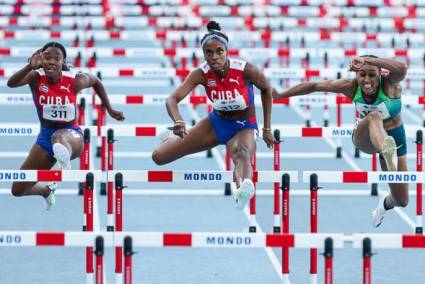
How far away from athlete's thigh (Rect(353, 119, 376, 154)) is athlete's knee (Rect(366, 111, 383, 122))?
4cm

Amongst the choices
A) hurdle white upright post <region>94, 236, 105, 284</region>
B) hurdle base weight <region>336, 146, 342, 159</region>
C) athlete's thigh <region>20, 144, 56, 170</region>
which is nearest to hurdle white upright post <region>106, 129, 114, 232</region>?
athlete's thigh <region>20, 144, 56, 170</region>

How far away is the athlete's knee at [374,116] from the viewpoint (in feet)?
33.1

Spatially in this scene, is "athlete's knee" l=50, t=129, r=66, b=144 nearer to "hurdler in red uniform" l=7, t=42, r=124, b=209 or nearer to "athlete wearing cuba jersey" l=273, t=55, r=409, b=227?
"hurdler in red uniform" l=7, t=42, r=124, b=209

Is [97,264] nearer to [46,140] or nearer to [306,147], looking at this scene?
[46,140]

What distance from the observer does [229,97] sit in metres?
9.81

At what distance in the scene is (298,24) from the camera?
79.9 feet

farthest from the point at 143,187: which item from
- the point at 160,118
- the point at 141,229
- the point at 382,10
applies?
the point at 382,10

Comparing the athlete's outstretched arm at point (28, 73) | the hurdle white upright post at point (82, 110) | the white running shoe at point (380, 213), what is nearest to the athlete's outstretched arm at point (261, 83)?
the white running shoe at point (380, 213)

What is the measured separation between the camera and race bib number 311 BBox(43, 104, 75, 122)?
10570 millimetres

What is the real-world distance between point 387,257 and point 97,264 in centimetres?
414

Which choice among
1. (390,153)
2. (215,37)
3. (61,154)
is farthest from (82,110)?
(390,153)

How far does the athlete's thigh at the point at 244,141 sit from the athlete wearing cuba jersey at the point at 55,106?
1.51 metres

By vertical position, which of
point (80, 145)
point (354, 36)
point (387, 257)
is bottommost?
point (387, 257)

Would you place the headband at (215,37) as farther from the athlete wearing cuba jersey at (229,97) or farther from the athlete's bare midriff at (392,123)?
the athlete's bare midriff at (392,123)
